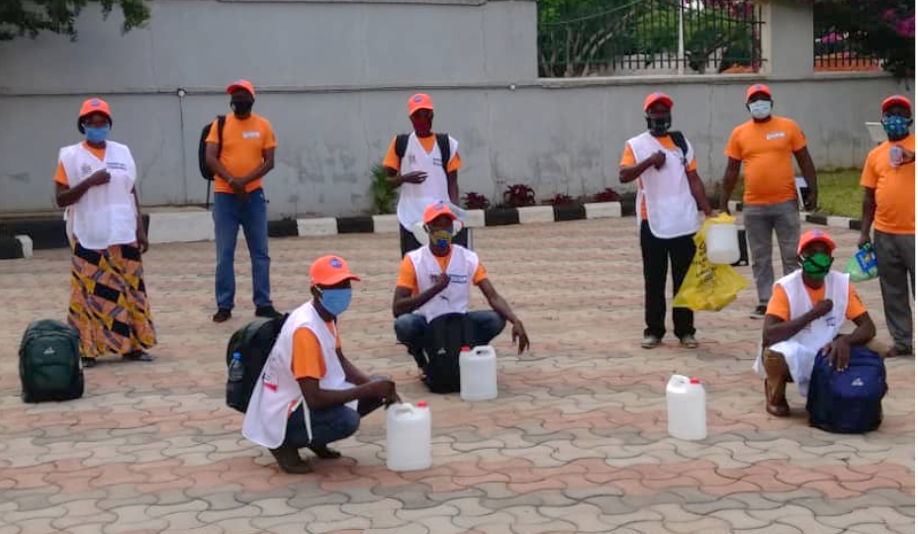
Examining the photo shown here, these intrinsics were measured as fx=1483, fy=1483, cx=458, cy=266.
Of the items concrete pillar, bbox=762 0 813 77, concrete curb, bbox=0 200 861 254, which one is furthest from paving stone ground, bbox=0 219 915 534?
concrete pillar, bbox=762 0 813 77

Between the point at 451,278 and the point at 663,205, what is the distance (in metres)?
1.89

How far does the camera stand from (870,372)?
7.45 m

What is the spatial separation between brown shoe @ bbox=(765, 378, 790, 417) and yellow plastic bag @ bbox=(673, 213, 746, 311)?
6.08 feet

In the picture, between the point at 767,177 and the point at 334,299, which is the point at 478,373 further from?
the point at 767,177

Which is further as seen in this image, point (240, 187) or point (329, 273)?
point (240, 187)

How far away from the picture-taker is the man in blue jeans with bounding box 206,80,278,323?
11.2m

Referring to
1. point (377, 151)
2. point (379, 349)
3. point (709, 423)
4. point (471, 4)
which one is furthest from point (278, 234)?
point (709, 423)

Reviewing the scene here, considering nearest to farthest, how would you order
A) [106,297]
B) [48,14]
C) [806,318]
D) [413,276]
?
1. [806,318]
2. [413,276]
3. [106,297]
4. [48,14]

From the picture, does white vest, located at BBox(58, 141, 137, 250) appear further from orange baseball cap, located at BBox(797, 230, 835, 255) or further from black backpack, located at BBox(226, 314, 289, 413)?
orange baseball cap, located at BBox(797, 230, 835, 255)

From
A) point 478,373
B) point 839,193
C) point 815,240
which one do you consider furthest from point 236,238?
point 839,193

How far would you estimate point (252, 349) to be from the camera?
695 centimetres

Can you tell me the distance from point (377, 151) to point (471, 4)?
7.69 ft

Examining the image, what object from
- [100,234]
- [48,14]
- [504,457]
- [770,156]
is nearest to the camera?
[504,457]

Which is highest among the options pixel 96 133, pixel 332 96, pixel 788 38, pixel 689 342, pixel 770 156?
pixel 788 38
